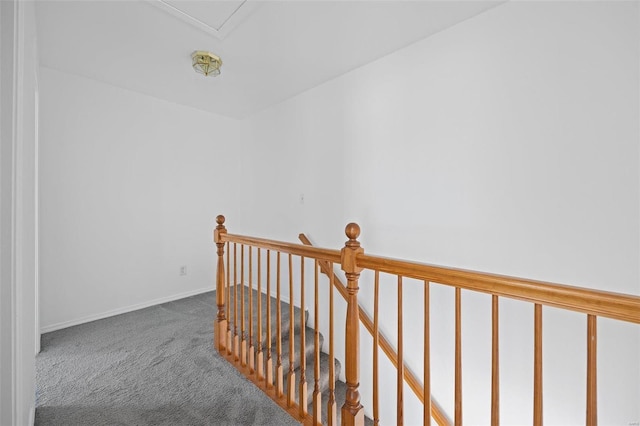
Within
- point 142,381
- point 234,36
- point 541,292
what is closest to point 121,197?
point 142,381

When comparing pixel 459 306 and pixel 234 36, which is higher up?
pixel 234 36

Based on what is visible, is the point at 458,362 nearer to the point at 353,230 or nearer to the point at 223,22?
the point at 353,230

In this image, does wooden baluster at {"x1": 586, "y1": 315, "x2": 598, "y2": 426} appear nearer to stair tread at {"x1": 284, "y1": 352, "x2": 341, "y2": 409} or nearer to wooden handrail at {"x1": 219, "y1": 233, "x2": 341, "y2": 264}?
wooden handrail at {"x1": 219, "y1": 233, "x2": 341, "y2": 264}

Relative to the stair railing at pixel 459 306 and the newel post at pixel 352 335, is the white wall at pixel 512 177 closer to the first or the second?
the stair railing at pixel 459 306

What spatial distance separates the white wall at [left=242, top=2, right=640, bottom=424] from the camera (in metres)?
1.34

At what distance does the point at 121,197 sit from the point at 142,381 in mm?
1921

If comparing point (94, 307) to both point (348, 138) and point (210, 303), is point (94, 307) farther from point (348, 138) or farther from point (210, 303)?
point (348, 138)

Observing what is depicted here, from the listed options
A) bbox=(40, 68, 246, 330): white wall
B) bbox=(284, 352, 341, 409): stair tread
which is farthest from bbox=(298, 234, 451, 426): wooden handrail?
bbox=(40, 68, 246, 330): white wall

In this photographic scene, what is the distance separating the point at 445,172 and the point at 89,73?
3.32m

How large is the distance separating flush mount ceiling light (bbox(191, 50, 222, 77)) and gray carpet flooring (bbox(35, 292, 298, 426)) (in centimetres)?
237

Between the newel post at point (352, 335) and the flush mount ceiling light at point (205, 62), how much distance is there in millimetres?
2001

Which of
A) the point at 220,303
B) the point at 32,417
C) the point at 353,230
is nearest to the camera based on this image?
the point at 353,230

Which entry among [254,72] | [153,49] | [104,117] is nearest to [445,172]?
[254,72]

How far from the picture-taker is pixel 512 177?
164 centimetres
